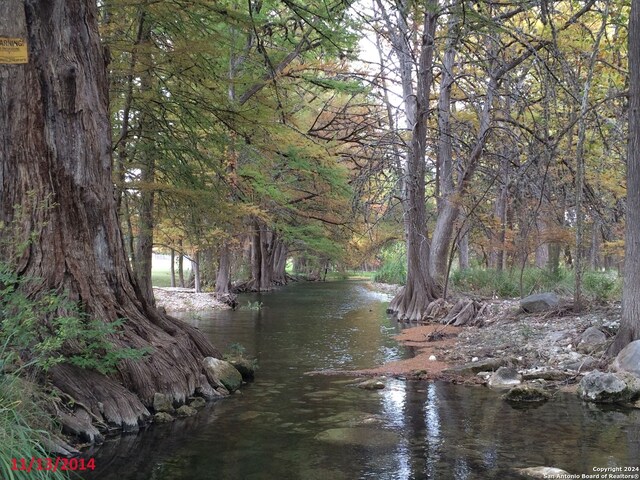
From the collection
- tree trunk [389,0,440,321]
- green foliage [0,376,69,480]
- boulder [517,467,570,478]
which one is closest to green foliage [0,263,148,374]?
green foliage [0,376,69,480]

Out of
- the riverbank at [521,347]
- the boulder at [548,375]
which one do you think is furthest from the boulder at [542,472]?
the boulder at [548,375]

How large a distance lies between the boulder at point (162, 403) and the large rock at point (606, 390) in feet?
16.4

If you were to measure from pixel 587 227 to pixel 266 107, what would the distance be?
1189 cm

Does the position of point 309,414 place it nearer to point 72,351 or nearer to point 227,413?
point 227,413

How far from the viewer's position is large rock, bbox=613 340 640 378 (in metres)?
7.24

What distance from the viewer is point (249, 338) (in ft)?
42.3

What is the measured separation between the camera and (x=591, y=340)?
9156mm

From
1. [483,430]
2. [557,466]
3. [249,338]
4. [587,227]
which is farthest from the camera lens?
[587,227]

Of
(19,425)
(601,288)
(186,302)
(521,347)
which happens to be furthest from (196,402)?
(186,302)

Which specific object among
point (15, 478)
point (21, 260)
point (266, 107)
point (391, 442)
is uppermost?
point (266, 107)

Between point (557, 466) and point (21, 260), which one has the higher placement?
point (21, 260)

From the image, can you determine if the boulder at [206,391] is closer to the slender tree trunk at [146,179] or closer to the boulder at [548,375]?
the slender tree trunk at [146,179]

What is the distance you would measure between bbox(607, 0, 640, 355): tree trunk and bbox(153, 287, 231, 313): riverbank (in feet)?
43.5

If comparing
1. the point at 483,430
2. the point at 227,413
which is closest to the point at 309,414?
the point at 227,413
